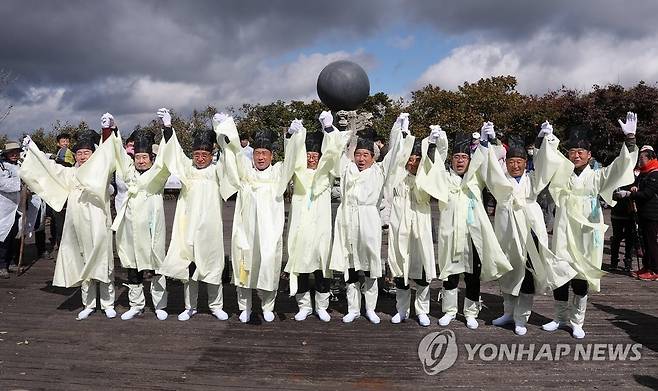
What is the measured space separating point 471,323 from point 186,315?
295 centimetres

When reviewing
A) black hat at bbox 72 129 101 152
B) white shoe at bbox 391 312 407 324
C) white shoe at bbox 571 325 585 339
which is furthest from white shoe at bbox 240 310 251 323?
white shoe at bbox 571 325 585 339

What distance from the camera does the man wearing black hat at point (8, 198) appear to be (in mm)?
7984

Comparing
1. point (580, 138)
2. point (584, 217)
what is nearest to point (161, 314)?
point (584, 217)

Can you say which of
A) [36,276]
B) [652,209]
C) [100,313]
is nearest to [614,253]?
[652,209]

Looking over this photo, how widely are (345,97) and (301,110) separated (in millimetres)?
20510

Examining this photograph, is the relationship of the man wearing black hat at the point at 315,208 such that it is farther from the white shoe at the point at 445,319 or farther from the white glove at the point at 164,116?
the white glove at the point at 164,116

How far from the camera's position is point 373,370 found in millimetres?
4508

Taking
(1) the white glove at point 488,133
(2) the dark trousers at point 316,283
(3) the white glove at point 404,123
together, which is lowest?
(2) the dark trousers at point 316,283

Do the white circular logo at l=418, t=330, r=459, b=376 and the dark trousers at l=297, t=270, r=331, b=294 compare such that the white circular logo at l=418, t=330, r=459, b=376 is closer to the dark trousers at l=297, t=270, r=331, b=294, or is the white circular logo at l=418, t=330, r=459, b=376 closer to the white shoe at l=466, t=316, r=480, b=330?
the white shoe at l=466, t=316, r=480, b=330

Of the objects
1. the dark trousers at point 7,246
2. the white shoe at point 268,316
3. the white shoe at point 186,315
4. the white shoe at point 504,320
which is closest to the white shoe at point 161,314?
the white shoe at point 186,315

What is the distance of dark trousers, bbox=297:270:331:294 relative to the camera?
5773 millimetres

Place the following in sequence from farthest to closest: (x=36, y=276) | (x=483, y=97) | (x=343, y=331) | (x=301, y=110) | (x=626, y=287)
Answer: (x=301, y=110)
(x=483, y=97)
(x=36, y=276)
(x=626, y=287)
(x=343, y=331)

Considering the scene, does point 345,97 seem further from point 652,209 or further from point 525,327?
point 652,209

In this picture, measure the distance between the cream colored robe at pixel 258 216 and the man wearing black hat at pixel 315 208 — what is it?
0.46 feet
